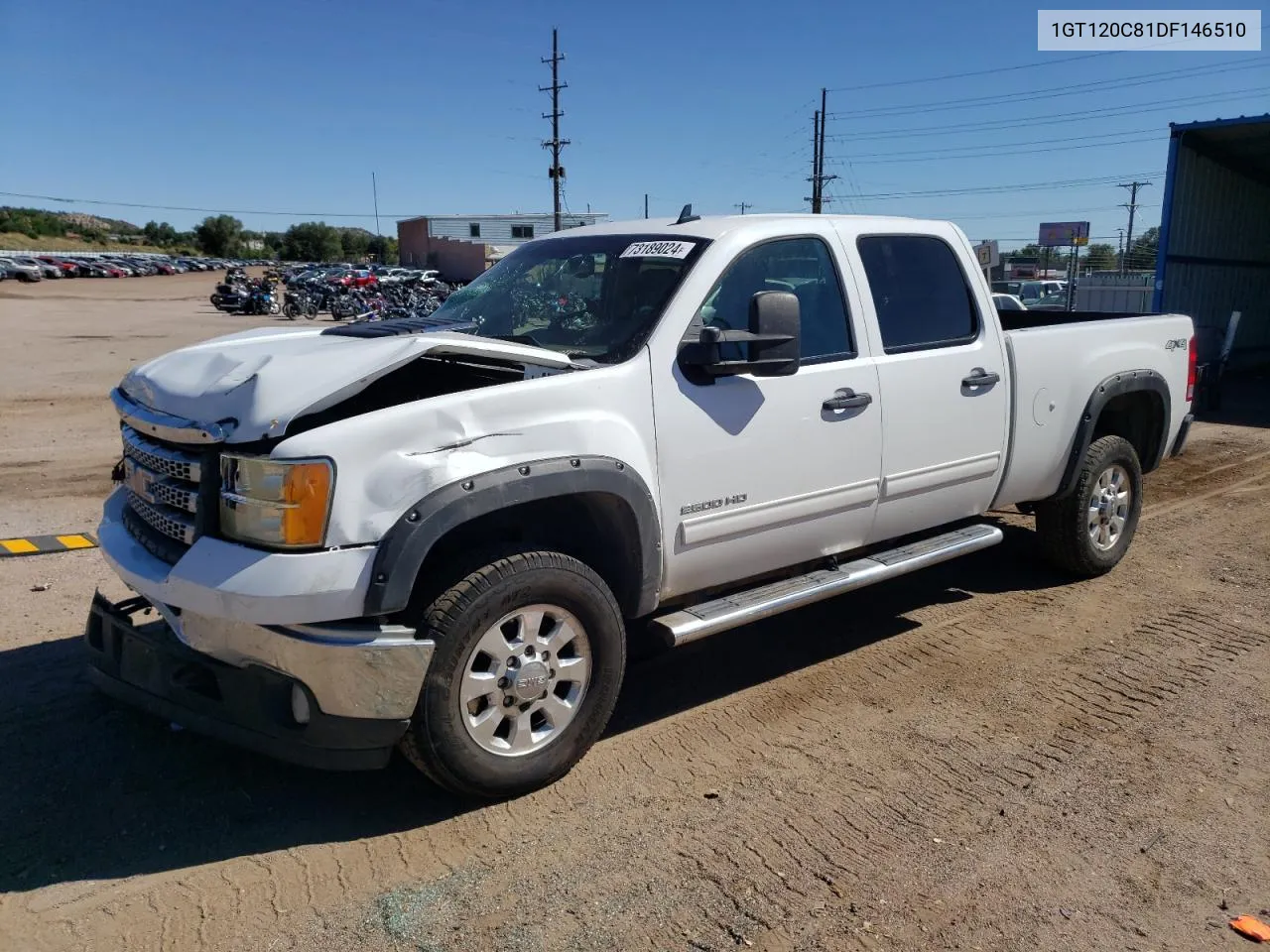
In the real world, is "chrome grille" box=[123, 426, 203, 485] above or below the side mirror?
below

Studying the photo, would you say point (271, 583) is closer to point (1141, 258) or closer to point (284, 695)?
point (284, 695)

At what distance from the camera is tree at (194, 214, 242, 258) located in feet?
408

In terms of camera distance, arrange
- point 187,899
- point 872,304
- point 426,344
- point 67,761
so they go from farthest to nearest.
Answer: point 872,304 → point 67,761 → point 426,344 → point 187,899

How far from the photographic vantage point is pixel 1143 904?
299 cm

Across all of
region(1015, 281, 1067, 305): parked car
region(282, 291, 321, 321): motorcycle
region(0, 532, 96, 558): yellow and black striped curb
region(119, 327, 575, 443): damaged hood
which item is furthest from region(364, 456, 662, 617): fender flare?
region(282, 291, 321, 321): motorcycle

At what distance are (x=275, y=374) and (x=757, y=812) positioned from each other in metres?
2.18

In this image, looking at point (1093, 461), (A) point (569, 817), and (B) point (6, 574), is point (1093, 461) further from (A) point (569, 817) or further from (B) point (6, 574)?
(B) point (6, 574)

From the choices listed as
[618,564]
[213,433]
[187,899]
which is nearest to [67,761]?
[187,899]

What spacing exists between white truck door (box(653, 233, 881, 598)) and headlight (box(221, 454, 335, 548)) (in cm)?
127

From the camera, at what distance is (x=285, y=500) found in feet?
9.77

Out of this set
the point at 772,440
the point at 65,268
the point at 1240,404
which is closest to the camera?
the point at 772,440

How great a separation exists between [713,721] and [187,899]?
81.0 inches

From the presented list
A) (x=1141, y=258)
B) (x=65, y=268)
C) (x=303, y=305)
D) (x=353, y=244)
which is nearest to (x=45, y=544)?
(x=303, y=305)

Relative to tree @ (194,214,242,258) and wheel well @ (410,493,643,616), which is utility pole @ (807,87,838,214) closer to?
wheel well @ (410,493,643,616)
